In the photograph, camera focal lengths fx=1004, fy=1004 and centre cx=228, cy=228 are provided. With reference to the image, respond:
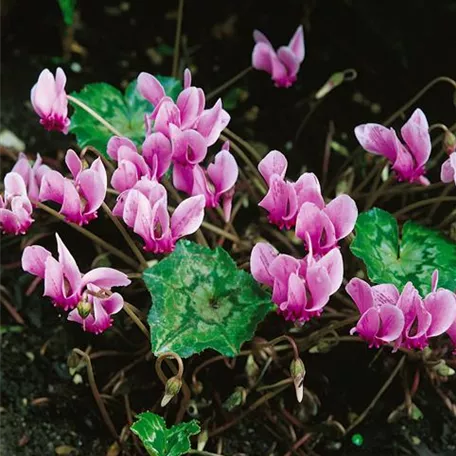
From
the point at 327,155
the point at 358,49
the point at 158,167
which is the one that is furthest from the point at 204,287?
the point at 358,49

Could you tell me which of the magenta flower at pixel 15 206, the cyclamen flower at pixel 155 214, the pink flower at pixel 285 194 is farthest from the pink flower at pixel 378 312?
the magenta flower at pixel 15 206

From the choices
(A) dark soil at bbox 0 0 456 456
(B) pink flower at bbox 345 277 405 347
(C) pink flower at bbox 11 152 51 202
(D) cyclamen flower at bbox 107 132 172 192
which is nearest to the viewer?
(B) pink flower at bbox 345 277 405 347

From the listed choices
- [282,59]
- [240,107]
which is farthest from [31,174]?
[240,107]

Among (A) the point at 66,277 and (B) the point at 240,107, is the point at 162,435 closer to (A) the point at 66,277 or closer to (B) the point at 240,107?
(A) the point at 66,277

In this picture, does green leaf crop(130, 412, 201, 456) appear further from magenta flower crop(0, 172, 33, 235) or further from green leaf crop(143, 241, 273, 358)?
magenta flower crop(0, 172, 33, 235)

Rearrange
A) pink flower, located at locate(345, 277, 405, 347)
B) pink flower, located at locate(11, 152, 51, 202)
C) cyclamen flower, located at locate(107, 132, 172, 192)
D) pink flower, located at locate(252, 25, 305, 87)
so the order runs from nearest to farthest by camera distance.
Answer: pink flower, located at locate(345, 277, 405, 347) < cyclamen flower, located at locate(107, 132, 172, 192) < pink flower, located at locate(11, 152, 51, 202) < pink flower, located at locate(252, 25, 305, 87)

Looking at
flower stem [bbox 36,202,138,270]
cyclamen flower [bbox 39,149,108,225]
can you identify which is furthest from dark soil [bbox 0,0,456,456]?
cyclamen flower [bbox 39,149,108,225]

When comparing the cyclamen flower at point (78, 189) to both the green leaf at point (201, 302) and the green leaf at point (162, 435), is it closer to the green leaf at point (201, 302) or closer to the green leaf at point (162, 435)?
the green leaf at point (201, 302)
